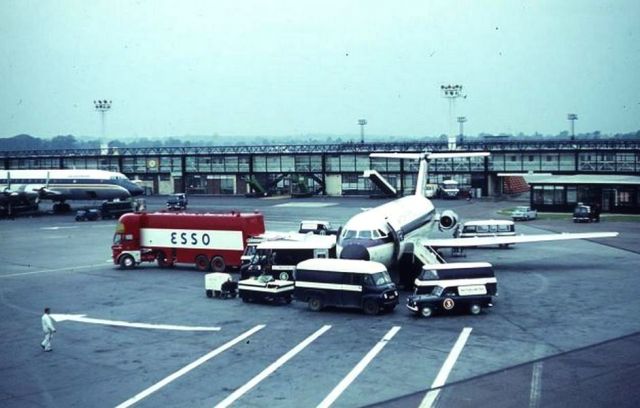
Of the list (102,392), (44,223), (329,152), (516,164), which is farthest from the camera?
(329,152)

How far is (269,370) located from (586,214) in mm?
57642

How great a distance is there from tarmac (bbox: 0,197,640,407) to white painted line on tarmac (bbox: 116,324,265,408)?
73 millimetres

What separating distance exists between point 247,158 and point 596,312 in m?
109

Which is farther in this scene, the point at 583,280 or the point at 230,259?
the point at 230,259

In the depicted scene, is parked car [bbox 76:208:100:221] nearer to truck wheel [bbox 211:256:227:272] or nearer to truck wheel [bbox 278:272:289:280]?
truck wheel [bbox 211:256:227:272]

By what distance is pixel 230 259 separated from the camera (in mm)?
49656

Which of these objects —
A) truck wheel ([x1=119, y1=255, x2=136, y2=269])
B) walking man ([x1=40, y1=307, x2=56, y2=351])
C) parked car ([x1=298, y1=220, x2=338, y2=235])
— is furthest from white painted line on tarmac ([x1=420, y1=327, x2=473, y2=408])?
parked car ([x1=298, y1=220, x2=338, y2=235])

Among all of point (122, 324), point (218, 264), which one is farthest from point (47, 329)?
point (218, 264)

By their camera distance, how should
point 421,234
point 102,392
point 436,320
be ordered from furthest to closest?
point 421,234 → point 436,320 → point 102,392

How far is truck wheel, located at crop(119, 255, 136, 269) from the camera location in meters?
52.4

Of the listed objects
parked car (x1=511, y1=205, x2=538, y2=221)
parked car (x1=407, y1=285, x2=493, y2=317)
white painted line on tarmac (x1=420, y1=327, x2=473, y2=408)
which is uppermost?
parked car (x1=511, y1=205, x2=538, y2=221)

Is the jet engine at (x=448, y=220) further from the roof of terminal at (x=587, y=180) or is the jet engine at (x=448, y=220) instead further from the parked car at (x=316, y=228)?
the roof of terminal at (x=587, y=180)

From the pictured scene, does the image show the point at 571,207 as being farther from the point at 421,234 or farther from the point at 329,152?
the point at 329,152

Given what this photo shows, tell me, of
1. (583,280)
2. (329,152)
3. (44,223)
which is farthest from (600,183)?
(44,223)
